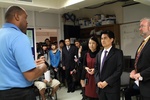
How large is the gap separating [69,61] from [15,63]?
13.9 feet

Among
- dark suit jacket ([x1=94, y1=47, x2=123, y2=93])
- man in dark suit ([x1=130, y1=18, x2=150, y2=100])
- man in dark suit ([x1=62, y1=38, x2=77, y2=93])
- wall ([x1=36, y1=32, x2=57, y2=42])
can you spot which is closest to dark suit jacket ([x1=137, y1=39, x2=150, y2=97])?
man in dark suit ([x1=130, y1=18, x2=150, y2=100])

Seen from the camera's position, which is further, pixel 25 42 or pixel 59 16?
pixel 59 16

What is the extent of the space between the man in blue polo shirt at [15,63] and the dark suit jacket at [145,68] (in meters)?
1.38

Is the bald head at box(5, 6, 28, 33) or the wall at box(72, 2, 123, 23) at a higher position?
the wall at box(72, 2, 123, 23)

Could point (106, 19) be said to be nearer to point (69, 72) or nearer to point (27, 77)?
point (69, 72)

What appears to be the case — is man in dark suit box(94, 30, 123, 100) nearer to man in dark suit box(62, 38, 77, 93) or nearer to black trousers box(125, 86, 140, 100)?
black trousers box(125, 86, 140, 100)

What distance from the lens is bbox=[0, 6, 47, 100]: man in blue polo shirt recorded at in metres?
1.30

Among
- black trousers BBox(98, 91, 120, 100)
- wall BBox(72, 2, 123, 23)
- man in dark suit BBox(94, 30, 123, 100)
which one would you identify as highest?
wall BBox(72, 2, 123, 23)

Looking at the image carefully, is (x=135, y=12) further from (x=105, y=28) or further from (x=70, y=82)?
(x=70, y=82)

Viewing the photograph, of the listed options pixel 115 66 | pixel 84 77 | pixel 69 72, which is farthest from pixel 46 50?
pixel 115 66

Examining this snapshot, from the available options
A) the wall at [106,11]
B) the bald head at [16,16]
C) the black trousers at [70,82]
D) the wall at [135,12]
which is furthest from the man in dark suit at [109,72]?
the wall at [106,11]

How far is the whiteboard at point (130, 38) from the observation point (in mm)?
5582

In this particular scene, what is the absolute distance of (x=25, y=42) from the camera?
1320 millimetres

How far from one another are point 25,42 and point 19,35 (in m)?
0.07
